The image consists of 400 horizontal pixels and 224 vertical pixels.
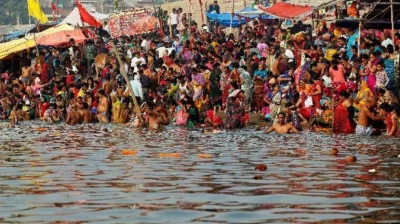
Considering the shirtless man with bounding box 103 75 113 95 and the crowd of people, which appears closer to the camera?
the crowd of people

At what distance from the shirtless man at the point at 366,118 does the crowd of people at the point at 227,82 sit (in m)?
0.02

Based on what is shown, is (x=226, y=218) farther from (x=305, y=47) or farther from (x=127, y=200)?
(x=305, y=47)

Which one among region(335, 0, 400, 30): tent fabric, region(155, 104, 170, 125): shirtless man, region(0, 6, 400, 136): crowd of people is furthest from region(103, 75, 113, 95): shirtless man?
region(335, 0, 400, 30): tent fabric

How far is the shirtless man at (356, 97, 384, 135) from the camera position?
21.2 meters

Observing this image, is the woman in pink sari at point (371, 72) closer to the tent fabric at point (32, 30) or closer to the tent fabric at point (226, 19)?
the tent fabric at point (226, 19)

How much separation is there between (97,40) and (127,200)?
27432 mm

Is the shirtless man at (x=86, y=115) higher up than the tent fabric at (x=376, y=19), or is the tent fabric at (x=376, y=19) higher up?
the tent fabric at (x=376, y=19)

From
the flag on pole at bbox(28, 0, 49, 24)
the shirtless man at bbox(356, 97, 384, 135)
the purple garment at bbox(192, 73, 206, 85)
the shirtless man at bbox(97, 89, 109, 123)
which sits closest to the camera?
the shirtless man at bbox(356, 97, 384, 135)

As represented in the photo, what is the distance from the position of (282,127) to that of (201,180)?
32.0ft

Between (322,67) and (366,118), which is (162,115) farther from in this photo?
(366,118)

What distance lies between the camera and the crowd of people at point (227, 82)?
22.5 m

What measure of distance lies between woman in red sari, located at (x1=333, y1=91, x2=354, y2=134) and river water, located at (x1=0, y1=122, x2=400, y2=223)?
128 centimetres

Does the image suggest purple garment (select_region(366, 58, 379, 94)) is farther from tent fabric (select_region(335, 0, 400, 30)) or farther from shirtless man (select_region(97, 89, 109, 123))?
shirtless man (select_region(97, 89, 109, 123))

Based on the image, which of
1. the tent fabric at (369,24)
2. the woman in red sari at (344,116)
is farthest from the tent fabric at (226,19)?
the woman in red sari at (344,116)
